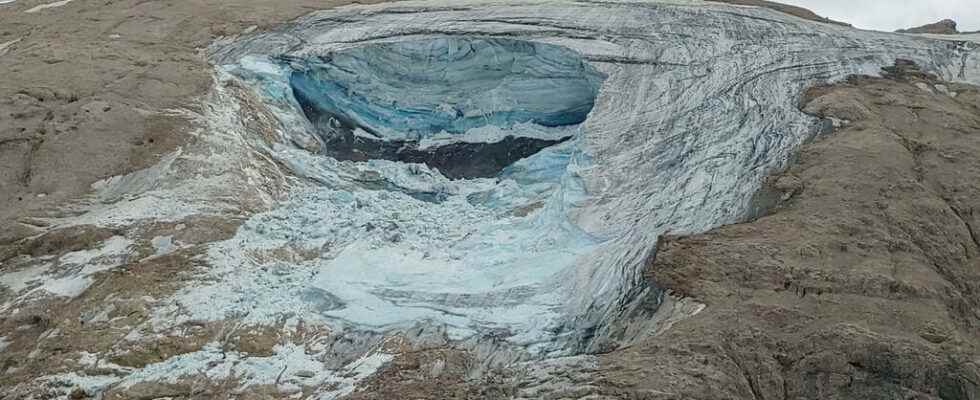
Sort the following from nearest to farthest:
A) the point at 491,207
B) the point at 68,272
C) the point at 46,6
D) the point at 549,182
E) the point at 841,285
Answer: the point at 841,285
the point at 68,272
the point at 491,207
the point at 549,182
the point at 46,6

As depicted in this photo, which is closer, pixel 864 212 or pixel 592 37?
pixel 864 212

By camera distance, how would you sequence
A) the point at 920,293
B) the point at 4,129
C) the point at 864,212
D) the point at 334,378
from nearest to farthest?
the point at 920,293 < the point at 334,378 < the point at 864,212 < the point at 4,129

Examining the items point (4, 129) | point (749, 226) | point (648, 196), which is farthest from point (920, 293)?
point (4, 129)

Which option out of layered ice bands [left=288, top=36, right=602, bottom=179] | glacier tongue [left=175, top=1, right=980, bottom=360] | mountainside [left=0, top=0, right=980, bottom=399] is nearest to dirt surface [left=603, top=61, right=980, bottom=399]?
mountainside [left=0, top=0, right=980, bottom=399]

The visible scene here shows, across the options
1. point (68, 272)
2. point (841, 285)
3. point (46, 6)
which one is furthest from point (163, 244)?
point (46, 6)

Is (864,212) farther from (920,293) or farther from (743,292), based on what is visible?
(743,292)

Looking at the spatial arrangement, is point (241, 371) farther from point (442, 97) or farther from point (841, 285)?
point (442, 97)

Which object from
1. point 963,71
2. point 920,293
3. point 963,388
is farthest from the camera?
point 963,71
